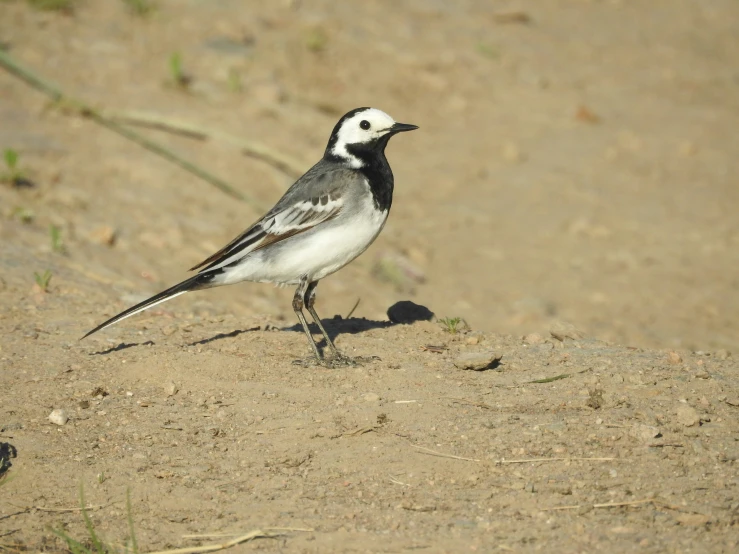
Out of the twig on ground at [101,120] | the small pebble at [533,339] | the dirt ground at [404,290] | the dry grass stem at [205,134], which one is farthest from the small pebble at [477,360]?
the dry grass stem at [205,134]

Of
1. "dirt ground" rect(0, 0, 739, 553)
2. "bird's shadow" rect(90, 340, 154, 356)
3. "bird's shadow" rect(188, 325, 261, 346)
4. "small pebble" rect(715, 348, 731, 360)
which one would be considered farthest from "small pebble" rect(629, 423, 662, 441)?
"bird's shadow" rect(90, 340, 154, 356)

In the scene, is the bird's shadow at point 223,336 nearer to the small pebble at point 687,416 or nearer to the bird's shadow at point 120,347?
the bird's shadow at point 120,347

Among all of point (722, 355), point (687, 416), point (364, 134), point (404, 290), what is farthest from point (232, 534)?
point (404, 290)

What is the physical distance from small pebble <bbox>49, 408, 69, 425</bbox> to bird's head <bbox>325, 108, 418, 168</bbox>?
273 centimetres

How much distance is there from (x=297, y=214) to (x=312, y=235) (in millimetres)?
234

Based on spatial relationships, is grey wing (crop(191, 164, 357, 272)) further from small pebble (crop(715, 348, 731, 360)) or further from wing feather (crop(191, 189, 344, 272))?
small pebble (crop(715, 348, 731, 360))

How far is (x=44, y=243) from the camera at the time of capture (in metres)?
9.26

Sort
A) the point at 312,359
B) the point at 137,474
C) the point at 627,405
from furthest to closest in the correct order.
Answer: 1. the point at 312,359
2. the point at 627,405
3. the point at 137,474

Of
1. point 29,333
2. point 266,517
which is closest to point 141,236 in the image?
point 29,333

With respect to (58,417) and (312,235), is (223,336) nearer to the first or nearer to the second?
(312,235)

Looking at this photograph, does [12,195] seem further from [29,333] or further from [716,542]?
[716,542]

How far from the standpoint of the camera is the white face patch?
7.44 meters

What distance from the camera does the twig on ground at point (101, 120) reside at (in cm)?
1130

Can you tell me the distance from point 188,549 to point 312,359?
2.19 metres
